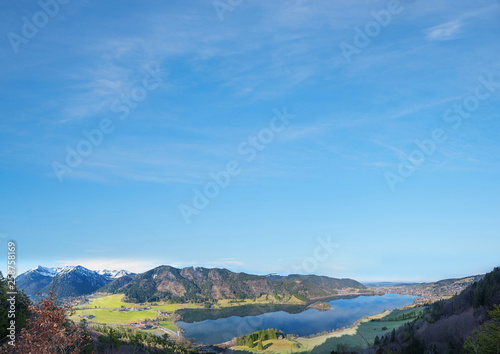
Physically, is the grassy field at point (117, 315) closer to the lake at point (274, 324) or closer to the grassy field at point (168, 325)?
the grassy field at point (168, 325)

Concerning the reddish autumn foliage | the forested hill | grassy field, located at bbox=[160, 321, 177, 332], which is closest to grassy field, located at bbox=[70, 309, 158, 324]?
grassy field, located at bbox=[160, 321, 177, 332]

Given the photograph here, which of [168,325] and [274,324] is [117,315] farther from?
[274,324]

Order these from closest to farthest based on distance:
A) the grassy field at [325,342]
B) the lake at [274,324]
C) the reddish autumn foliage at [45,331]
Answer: the reddish autumn foliage at [45,331] < the grassy field at [325,342] < the lake at [274,324]

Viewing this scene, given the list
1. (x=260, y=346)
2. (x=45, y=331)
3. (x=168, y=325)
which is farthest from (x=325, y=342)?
(x=45, y=331)

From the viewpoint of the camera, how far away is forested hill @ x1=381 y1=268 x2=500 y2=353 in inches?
1920

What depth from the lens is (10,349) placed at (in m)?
16.5

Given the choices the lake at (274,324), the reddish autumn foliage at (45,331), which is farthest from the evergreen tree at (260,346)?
the reddish autumn foliage at (45,331)

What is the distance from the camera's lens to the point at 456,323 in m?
54.5

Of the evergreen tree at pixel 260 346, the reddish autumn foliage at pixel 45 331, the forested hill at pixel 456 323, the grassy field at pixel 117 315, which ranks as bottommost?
the evergreen tree at pixel 260 346

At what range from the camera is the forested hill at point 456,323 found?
48.8 meters

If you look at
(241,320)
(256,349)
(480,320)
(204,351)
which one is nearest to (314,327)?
(241,320)

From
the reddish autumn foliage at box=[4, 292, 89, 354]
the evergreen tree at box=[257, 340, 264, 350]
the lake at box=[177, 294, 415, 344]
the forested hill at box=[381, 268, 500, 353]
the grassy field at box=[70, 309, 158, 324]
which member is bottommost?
the lake at box=[177, 294, 415, 344]

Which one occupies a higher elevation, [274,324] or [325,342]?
[325,342]

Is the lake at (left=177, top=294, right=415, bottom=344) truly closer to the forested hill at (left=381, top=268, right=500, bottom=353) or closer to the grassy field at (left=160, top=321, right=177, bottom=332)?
the grassy field at (left=160, top=321, right=177, bottom=332)
